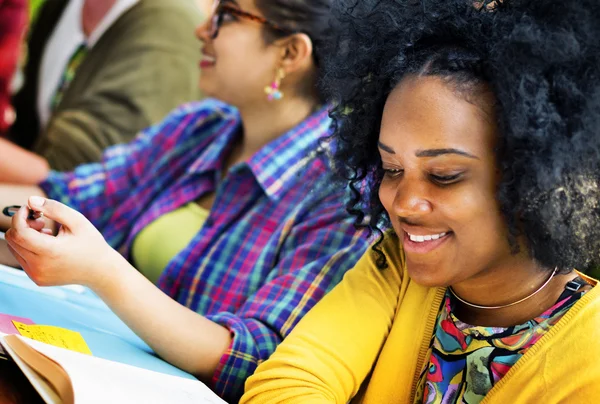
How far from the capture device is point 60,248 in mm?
1169

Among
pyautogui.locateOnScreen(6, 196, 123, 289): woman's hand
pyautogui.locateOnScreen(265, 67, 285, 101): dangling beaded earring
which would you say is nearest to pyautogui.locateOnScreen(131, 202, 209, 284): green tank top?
pyautogui.locateOnScreen(265, 67, 285, 101): dangling beaded earring

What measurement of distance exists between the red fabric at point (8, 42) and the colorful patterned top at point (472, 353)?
2110mm

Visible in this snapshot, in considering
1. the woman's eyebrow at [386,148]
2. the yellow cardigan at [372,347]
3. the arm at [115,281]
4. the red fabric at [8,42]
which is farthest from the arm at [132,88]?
the woman's eyebrow at [386,148]

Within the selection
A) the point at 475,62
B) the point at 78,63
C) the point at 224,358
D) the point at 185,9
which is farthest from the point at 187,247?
the point at 78,63

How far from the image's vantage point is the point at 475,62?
3.56 feet

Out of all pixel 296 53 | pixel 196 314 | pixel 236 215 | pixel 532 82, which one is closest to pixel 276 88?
pixel 296 53

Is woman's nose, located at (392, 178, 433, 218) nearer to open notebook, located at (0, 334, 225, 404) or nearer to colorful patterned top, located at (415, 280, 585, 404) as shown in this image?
colorful patterned top, located at (415, 280, 585, 404)

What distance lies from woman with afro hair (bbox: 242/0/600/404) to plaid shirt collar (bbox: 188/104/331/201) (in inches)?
13.6

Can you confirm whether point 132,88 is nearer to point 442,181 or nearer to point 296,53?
point 296,53

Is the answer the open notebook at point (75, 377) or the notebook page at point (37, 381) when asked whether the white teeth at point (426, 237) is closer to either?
the open notebook at point (75, 377)

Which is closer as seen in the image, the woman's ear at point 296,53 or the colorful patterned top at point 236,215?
the colorful patterned top at point 236,215

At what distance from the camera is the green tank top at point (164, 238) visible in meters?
1.73

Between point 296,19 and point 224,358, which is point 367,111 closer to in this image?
point 224,358

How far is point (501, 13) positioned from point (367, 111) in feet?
0.83
